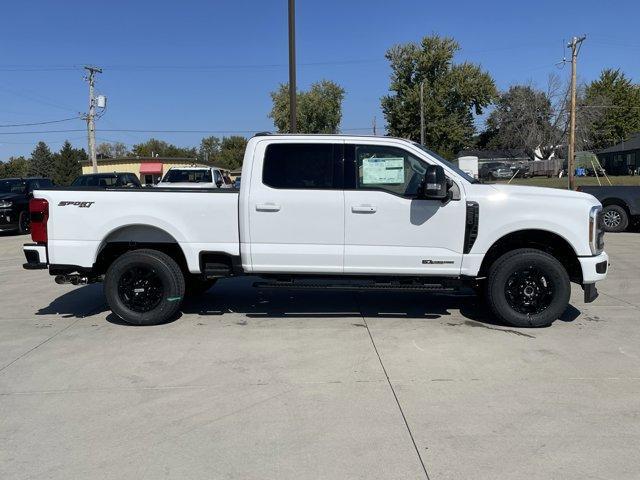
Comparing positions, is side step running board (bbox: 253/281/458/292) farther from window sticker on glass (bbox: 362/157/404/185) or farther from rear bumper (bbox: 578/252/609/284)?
rear bumper (bbox: 578/252/609/284)

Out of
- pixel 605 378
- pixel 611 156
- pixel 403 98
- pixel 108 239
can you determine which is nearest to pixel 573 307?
pixel 605 378

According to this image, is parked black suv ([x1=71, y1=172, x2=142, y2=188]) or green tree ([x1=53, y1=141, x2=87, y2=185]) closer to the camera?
parked black suv ([x1=71, y1=172, x2=142, y2=188])

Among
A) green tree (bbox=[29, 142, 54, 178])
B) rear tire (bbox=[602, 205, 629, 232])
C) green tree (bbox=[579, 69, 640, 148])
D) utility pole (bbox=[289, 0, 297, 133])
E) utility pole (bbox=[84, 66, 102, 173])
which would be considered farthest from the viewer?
green tree (bbox=[29, 142, 54, 178])

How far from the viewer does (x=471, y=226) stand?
5.98m

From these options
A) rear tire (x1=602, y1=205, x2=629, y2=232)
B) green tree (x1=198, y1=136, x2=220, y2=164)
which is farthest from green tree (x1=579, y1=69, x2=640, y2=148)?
green tree (x1=198, y1=136, x2=220, y2=164)

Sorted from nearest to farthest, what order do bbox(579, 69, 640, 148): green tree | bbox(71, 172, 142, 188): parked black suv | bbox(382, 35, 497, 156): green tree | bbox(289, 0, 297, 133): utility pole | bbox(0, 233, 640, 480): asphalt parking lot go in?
bbox(0, 233, 640, 480): asphalt parking lot → bbox(289, 0, 297, 133): utility pole → bbox(71, 172, 142, 188): parked black suv → bbox(382, 35, 497, 156): green tree → bbox(579, 69, 640, 148): green tree

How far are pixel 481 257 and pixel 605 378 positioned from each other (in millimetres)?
1795

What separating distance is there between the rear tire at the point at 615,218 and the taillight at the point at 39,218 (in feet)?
46.1

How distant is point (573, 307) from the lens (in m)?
7.27

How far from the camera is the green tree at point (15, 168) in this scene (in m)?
117

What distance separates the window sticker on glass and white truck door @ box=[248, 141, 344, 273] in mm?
302

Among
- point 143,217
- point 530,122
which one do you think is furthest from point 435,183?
point 530,122

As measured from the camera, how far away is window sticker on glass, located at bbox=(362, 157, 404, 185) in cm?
612

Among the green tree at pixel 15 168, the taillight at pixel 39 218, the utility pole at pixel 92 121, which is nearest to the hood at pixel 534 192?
the taillight at pixel 39 218
